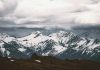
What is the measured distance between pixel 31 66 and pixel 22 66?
6.84 m

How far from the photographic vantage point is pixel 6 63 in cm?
19438

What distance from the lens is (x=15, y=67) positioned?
192 metres

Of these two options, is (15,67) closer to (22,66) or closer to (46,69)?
(22,66)

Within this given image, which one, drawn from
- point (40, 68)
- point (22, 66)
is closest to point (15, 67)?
point (22, 66)

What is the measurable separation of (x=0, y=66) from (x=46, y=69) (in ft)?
107

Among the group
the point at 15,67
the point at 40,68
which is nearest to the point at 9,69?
the point at 15,67

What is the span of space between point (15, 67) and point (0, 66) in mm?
10355

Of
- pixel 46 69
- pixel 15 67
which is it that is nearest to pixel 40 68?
pixel 46 69

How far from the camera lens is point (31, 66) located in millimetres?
198250

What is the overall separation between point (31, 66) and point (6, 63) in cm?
1742

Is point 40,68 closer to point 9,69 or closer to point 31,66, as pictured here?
point 31,66

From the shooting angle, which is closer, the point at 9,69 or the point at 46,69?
the point at 9,69

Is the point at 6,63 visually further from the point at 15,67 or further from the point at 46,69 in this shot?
the point at 46,69

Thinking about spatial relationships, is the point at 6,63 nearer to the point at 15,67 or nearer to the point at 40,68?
the point at 15,67
